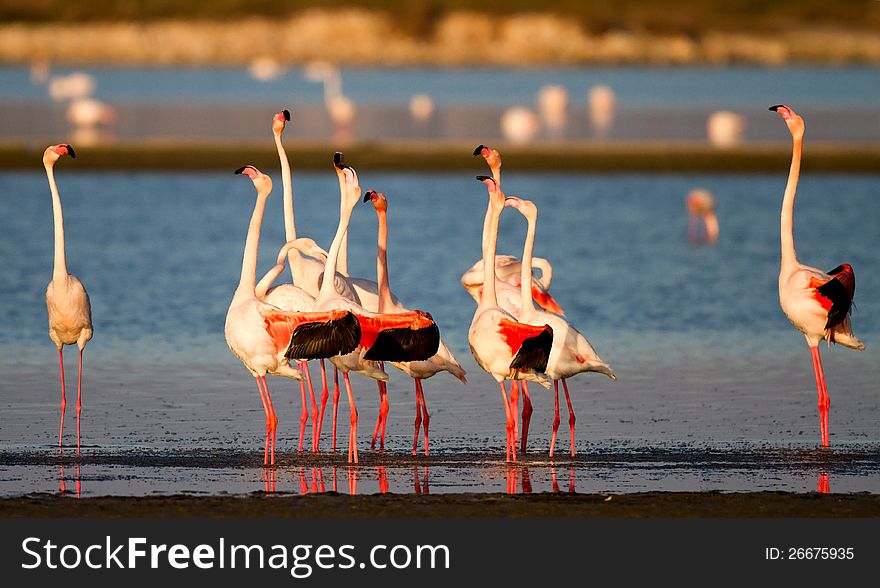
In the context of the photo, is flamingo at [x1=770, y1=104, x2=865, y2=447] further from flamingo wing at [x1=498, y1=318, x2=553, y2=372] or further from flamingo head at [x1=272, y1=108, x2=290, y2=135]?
flamingo head at [x1=272, y1=108, x2=290, y2=135]

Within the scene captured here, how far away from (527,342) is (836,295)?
8.39ft

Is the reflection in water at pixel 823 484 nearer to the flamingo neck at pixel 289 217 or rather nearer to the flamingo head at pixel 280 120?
the flamingo neck at pixel 289 217

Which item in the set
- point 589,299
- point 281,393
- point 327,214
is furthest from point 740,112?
point 281,393

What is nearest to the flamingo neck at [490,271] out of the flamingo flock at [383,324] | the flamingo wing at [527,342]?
the flamingo flock at [383,324]

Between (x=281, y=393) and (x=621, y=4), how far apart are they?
116 m

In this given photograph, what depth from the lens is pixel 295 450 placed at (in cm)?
1118

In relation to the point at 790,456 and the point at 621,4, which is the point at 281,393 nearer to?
the point at 790,456

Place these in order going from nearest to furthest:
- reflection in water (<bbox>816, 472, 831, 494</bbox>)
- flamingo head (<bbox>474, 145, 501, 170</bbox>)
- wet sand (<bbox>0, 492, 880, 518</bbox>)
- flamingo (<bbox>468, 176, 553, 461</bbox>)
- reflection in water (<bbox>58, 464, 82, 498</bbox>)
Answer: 1. wet sand (<bbox>0, 492, 880, 518</bbox>)
2. reflection in water (<bbox>58, 464, 82, 498</bbox>)
3. reflection in water (<bbox>816, 472, 831, 494</bbox>)
4. flamingo (<bbox>468, 176, 553, 461</bbox>)
5. flamingo head (<bbox>474, 145, 501, 170</bbox>)

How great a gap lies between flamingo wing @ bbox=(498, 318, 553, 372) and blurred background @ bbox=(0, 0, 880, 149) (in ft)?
76.6

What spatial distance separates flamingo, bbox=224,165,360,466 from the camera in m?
10.3

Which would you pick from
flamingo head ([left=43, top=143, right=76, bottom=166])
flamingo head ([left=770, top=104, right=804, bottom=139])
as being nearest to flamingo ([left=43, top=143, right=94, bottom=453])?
flamingo head ([left=43, top=143, right=76, bottom=166])

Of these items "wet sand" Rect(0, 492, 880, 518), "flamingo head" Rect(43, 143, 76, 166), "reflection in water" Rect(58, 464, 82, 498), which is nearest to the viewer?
"wet sand" Rect(0, 492, 880, 518)

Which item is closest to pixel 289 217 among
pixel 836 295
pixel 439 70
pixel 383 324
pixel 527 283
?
pixel 527 283

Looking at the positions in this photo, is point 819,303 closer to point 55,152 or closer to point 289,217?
point 289,217
